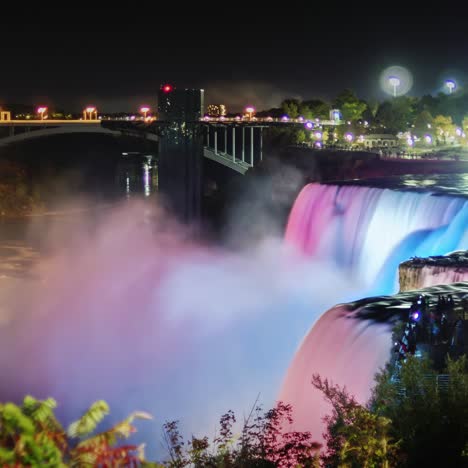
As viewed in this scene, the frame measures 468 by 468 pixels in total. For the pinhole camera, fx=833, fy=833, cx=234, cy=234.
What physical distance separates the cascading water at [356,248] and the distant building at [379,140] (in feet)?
83.9

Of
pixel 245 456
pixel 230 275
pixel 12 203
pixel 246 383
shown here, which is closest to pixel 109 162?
pixel 12 203

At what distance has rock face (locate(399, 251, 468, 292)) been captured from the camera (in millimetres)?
15758

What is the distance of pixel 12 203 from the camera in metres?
56.3

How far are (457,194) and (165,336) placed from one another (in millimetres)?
9202

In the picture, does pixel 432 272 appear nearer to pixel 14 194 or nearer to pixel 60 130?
pixel 60 130

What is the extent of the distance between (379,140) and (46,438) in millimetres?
53096

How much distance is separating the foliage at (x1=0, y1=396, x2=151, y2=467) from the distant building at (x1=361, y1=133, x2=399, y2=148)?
160 feet

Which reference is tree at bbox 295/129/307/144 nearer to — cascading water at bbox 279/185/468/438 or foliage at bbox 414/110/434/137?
foliage at bbox 414/110/434/137

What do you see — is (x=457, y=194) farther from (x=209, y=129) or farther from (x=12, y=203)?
(x=12, y=203)

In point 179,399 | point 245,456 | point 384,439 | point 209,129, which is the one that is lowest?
point 179,399

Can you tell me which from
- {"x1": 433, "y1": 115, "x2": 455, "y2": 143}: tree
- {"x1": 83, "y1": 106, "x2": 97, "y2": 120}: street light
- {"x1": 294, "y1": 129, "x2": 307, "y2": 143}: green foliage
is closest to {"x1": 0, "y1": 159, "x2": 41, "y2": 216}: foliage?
{"x1": 83, "y1": 106, "x2": 97, "y2": 120}: street light

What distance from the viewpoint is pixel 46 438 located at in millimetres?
4723

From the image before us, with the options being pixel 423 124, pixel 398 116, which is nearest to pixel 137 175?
pixel 398 116

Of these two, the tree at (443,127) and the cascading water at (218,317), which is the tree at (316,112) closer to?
the tree at (443,127)
